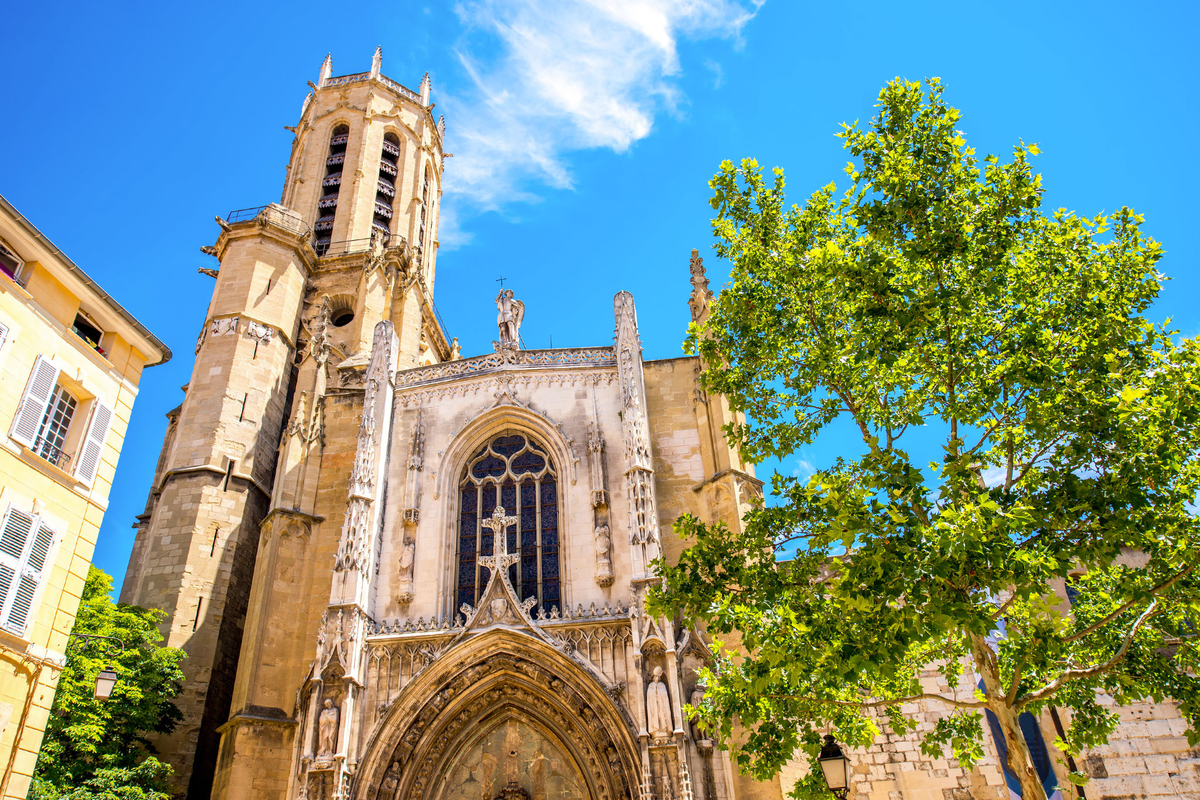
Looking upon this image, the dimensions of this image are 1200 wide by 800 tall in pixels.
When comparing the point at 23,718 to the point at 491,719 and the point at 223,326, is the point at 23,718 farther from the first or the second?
the point at 223,326

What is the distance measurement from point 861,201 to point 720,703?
6346mm

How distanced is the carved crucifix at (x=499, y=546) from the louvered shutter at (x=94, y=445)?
6.47 metres

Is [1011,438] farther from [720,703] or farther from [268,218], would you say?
[268,218]

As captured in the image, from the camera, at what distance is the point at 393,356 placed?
766 inches

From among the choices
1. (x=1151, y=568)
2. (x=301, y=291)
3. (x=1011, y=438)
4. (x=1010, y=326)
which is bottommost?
(x=1151, y=568)

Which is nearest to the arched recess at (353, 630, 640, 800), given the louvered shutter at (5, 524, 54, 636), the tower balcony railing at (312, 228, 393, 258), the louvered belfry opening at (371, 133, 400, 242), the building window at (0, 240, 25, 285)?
the louvered shutter at (5, 524, 54, 636)

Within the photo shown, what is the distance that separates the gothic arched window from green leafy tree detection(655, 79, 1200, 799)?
6.53m

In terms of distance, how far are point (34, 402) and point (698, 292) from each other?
13.0 metres

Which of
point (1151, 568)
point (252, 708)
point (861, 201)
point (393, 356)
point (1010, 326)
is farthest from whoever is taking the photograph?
point (393, 356)

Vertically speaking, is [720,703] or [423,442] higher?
[423,442]

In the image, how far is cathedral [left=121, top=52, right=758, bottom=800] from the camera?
14.0m

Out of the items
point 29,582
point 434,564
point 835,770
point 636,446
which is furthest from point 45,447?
point 835,770

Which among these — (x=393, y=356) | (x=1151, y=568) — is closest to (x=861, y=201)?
(x=1151, y=568)

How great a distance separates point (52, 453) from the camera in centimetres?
1184
